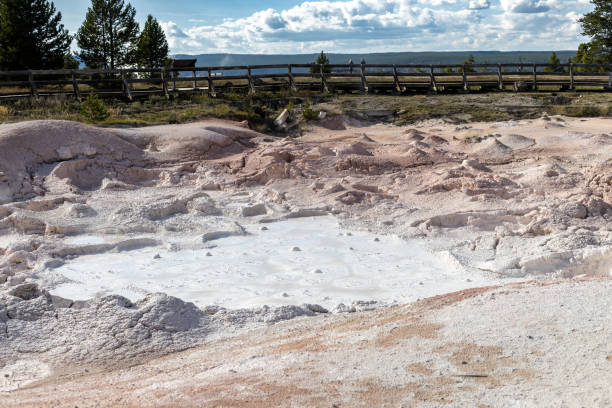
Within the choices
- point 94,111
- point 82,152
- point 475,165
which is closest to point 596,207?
point 475,165

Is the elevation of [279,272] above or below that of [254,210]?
below

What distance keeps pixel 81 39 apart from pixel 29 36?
4.73 m

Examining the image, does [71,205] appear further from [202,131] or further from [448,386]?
[448,386]

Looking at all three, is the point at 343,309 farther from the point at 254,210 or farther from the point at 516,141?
the point at 516,141

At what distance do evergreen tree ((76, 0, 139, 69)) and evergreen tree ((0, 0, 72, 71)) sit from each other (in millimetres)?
3210

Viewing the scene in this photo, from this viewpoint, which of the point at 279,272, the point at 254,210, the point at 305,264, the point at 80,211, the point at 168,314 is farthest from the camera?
the point at 254,210

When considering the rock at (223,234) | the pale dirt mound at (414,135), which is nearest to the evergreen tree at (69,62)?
the pale dirt mound at (414,135)

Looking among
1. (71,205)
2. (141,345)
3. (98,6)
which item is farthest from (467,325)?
(98,6)

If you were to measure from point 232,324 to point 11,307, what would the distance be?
217cm

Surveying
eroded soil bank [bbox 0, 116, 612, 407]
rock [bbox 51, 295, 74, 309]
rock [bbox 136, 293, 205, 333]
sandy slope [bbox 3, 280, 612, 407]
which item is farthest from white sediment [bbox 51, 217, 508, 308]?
sandy slope [bbox 3, 280, 612, 407]

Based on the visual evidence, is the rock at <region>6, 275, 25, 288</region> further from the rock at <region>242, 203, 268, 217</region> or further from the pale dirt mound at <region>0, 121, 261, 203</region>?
the rock at <region>242, 203, 268, 217</region>

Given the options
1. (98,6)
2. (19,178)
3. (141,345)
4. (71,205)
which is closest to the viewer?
(141,345)

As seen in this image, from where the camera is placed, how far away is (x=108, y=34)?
35.9 meters

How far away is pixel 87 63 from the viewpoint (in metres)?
35.9
